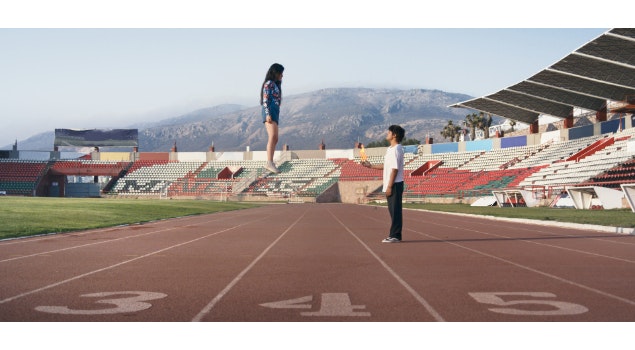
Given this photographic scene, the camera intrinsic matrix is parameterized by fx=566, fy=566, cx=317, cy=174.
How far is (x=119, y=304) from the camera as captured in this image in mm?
5375

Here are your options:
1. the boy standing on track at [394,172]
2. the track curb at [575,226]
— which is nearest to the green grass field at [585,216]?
the track curb at [575,226]

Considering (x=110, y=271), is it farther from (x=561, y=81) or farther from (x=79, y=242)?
(x=561, y=81)

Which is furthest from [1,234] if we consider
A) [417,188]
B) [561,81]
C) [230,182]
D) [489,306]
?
[230,182]

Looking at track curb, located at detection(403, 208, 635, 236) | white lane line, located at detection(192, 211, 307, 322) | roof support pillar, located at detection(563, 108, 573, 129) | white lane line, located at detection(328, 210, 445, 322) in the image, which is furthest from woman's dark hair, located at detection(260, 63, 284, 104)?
roof support pillar, located at detection(563, 108, 573, 129)

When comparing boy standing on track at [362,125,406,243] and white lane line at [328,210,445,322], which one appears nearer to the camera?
white lane line at [328,210,445,322]

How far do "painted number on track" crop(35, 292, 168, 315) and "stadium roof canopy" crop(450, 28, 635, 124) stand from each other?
3358cm

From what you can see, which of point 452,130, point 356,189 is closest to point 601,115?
point 356,189

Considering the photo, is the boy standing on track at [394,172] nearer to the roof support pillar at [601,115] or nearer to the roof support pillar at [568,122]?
the roof support pillar at [601,115]

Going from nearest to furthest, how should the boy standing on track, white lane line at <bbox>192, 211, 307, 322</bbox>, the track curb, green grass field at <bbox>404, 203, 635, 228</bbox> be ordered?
1. white lane line at <bbox>192, 211, 307, 322</bbox>
2. the boy standing on track
3. the track curb
4. green grass field at <bbox>404, 203, 635, 228</bbox>

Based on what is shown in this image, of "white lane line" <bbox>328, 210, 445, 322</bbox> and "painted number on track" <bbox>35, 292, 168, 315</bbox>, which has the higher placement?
→ "painted number on track" <bbox>35, 292, 168, 315</bbox>

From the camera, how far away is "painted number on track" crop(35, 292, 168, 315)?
502 cm

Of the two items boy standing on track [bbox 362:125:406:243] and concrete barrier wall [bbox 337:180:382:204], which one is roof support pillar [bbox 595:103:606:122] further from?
boy standing on track [bbox 362:125:406:243]

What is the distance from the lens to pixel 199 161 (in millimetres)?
87438

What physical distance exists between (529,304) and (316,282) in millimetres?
2509
